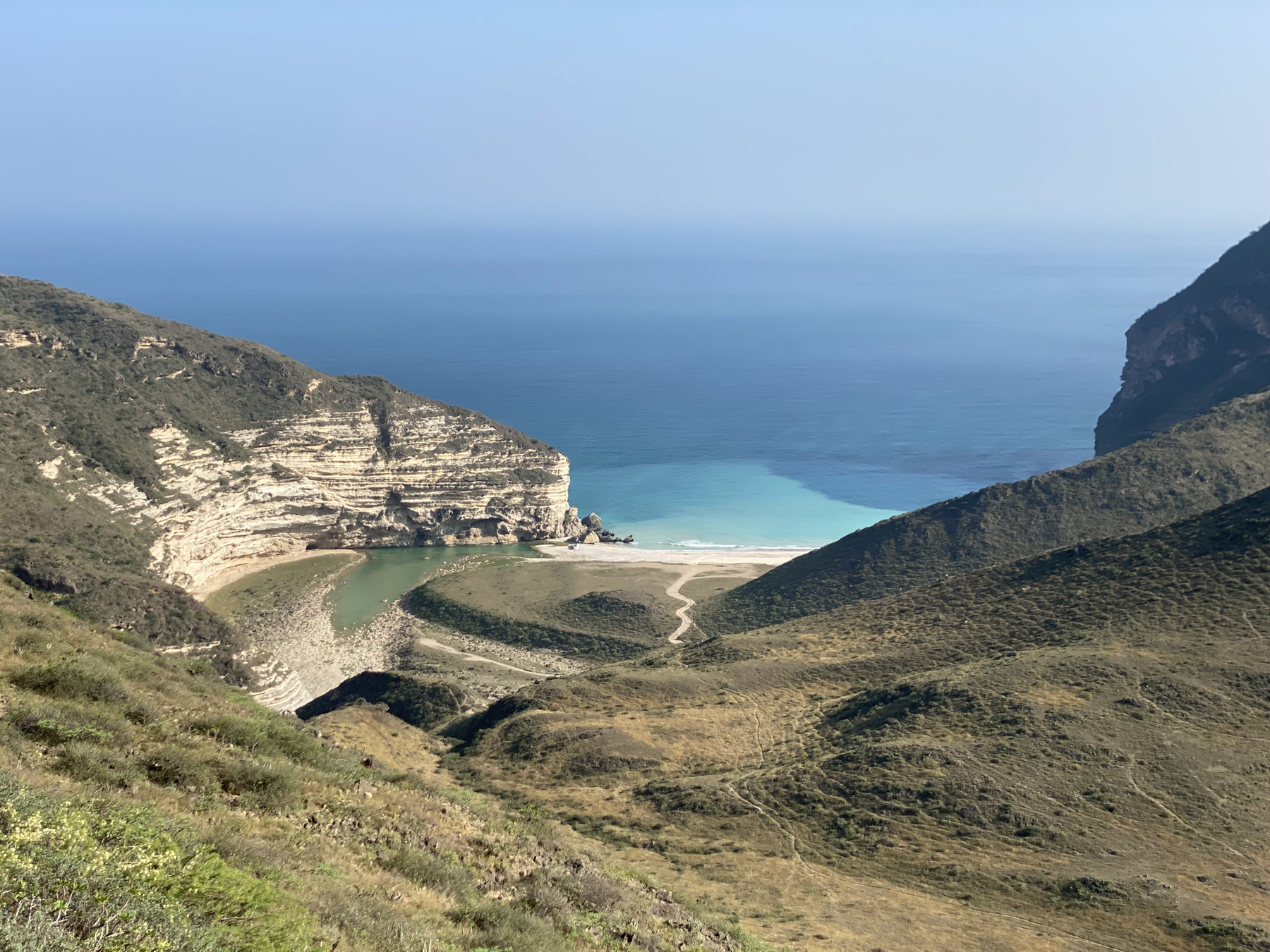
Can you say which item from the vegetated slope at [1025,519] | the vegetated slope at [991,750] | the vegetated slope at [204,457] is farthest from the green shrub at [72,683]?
the vegetated slope at [1025,519]

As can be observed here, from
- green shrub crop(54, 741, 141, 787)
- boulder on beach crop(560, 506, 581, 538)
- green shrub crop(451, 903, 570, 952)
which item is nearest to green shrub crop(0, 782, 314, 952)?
green shrub crop(54, 741, 141, 787)

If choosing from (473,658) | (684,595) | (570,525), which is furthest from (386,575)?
(684,595)

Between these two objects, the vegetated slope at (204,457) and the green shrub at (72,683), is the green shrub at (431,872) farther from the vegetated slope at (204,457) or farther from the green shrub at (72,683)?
the vegetated slope at (204,457)

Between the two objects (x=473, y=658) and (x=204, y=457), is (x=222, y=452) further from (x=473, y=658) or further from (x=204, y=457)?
(x=473, y=658)

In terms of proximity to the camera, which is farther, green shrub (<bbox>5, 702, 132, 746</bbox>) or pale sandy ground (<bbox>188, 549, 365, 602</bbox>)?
pale sandy ground (<bbox>188, 549, 365, 602</bbox>)

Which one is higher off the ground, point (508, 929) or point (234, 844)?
point (234, 844)

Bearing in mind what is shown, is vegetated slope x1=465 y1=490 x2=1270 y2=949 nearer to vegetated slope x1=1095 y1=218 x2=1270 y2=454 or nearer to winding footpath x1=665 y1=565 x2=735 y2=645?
winding footpath x1=665 y1=565 x2=735 y2=645

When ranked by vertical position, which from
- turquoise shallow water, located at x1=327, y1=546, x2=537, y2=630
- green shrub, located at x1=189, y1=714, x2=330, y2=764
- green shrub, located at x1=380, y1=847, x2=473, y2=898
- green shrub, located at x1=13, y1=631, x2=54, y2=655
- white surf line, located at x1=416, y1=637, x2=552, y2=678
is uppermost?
green shrub, located at x1=13, y1=631, x2=54, y2=655

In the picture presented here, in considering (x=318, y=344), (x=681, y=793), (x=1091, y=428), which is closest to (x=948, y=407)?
(x=1091, y=428)
